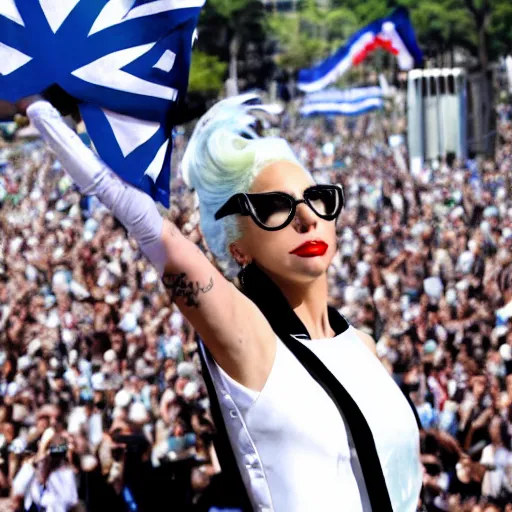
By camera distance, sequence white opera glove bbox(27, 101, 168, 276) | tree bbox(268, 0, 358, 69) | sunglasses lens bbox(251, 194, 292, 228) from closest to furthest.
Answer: white opera glove bbox(27, 101, 168, 276), sunglasses lens bbox(251, 194, 292, 228), tree bbox(268, 0, 358, 69)

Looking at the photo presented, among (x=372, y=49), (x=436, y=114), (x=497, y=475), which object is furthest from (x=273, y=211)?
(x=372, y=49)

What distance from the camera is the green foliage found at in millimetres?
15078

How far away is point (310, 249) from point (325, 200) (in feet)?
0.39

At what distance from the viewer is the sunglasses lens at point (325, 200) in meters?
2.30

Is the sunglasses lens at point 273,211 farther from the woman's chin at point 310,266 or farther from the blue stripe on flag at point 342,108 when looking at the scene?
the blue stripe on flag at point 342,108

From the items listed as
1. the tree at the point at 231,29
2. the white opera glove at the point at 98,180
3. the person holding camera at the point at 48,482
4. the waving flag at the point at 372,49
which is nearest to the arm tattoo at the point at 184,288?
the white opera glove at the point at 98,180

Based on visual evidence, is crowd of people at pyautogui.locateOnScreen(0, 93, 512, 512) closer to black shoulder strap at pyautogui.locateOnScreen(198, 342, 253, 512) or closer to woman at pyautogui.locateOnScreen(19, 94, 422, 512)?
woman at pyautogui.locateOnScreen(19, 94, 422, 512)

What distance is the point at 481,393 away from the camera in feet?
18.2

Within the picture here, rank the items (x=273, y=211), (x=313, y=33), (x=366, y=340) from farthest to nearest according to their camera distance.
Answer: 1. (x=313, y=33)
2. (x=366, y=340)
3. (x=273, y=211)

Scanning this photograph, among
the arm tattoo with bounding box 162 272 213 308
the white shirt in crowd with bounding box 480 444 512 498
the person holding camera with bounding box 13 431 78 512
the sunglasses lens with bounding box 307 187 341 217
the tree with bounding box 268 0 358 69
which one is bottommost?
the white shirt in crowd with bounding box 480 444 512 498

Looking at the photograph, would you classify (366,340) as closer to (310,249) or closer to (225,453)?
(310,249)


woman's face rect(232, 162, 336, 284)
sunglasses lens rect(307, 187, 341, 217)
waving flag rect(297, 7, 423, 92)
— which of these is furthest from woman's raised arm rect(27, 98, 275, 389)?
waving flag rect(297, 7, 423, 92)

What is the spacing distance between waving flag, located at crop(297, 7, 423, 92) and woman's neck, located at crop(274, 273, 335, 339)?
403 inches

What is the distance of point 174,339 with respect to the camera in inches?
262
